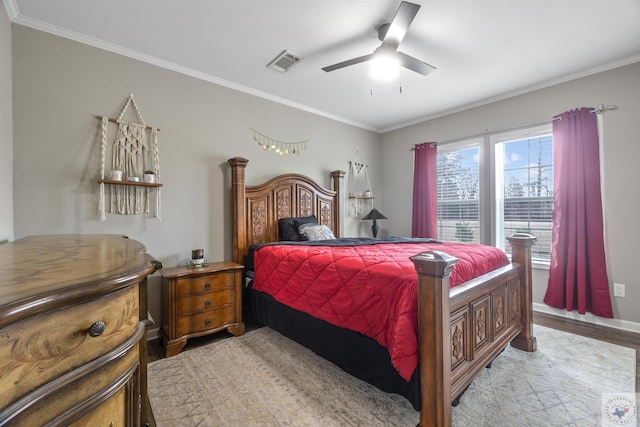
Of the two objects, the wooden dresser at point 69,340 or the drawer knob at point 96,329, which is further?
the drawer knob at point 96,329

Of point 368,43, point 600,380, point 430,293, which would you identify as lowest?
point 600,380

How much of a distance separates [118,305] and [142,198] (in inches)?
87.4

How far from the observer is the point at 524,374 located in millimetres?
1964

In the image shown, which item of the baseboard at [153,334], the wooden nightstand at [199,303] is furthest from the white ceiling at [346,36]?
the baseboard at [153,334]

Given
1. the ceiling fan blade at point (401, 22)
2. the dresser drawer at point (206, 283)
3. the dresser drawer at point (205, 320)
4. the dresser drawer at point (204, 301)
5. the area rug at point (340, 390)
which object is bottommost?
the area rug at point (340, 390)

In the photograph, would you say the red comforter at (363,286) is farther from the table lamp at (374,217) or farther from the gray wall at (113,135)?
the table lamp at (374,217)

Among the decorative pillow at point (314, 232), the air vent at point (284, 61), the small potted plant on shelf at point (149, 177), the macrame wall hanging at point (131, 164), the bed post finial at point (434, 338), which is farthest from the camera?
the decorative pillow at point (314, 232)

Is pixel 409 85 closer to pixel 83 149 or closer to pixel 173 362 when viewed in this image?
pixel 83 149

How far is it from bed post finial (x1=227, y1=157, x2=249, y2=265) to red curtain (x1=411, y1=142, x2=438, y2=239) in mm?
2728

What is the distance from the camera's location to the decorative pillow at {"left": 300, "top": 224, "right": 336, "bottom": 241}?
10.8ft

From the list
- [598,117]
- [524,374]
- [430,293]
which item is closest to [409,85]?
[598,117]

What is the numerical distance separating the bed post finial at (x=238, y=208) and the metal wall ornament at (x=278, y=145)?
50 centimetres

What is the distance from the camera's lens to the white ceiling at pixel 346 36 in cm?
205

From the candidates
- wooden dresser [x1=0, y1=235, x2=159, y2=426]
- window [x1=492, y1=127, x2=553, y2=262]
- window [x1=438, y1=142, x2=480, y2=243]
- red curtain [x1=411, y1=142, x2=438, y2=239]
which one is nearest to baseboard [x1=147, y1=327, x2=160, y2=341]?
wooden dresser [x1=0, y1=235, x2=159, y2=426]
